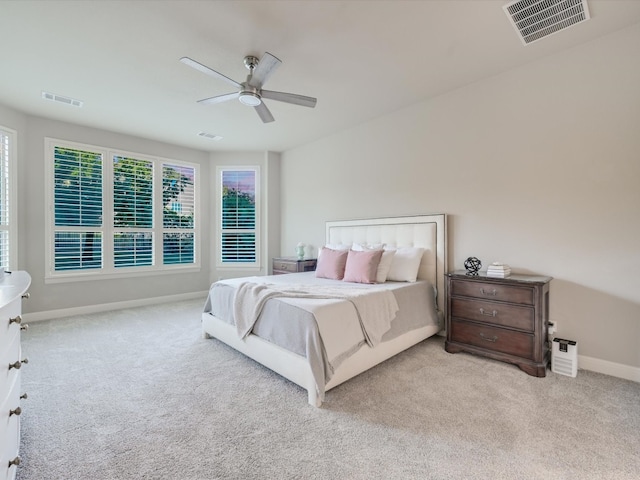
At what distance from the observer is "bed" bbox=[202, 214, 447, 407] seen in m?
2.18

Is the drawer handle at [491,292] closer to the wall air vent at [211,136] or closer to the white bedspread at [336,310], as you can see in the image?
the white bedspread at [336,310]

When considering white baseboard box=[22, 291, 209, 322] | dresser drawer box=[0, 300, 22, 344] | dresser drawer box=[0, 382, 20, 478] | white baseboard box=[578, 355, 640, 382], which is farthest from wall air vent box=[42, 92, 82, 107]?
white baseboard box=[578, 355, 640, 382]

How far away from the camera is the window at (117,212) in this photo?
441cm

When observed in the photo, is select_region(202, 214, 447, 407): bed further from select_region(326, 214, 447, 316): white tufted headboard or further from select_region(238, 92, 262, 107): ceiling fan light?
select_region(238, 92, 262, 107): ceiling fan light

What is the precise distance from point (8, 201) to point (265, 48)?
4.07 metres

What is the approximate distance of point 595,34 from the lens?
2.52 metres

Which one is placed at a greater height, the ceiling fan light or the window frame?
the ceiling fan light

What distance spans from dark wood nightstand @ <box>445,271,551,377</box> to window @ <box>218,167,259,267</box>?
4027mm

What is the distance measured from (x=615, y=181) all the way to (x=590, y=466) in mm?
2245

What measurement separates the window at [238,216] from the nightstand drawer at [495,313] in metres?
4.05

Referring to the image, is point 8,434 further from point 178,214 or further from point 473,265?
point 178,214

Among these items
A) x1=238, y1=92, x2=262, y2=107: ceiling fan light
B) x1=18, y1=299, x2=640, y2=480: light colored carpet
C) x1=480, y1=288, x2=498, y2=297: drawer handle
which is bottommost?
x1=18, y1=299, x2=640, y2=480: light colored carpet

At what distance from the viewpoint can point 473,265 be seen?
3.06 meters

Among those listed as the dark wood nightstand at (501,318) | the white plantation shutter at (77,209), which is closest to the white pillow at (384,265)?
the dark wood nightstand at (501,318)
